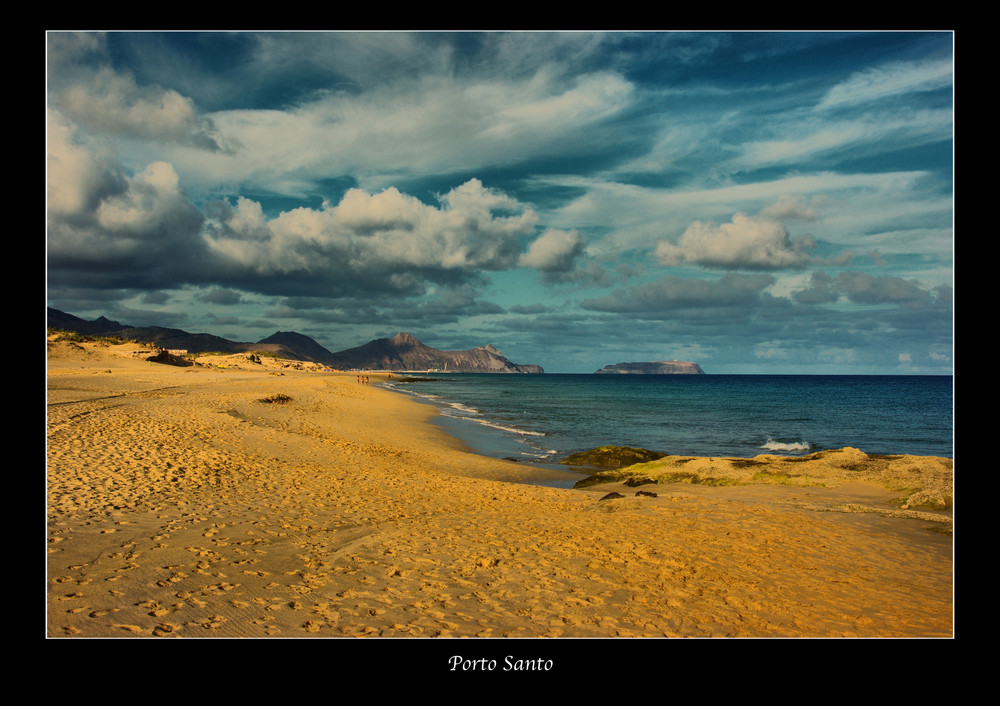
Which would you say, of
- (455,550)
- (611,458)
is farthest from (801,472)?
(455,550)

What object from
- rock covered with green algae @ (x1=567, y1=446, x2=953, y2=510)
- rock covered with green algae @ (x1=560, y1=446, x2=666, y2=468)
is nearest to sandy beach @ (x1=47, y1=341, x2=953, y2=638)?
rock covered with green algae @ (x1=567, y1=446, x2=953, y2=510)

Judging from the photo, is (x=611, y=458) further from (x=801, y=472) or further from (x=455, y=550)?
(x=455, y=550)

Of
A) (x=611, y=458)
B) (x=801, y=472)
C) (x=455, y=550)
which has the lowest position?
(x=611, y=458)

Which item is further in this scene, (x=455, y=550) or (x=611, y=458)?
(x=611, y=458)

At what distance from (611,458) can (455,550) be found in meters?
14.9

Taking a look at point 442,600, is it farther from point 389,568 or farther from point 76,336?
point 76,336

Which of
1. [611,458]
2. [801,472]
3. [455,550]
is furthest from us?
[611,458]

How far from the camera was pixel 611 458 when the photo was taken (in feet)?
72.9

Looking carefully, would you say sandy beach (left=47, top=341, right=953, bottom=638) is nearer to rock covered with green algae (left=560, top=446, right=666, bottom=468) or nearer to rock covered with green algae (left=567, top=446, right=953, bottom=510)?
rock covered with green algae (left=567, top=446, right=953, bottom=510)

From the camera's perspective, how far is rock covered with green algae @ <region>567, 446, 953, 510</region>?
52.2 ft

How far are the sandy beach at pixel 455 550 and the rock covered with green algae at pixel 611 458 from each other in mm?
4435

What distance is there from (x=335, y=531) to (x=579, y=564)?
15.9 feet

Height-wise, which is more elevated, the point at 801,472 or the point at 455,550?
the point at 455,550
